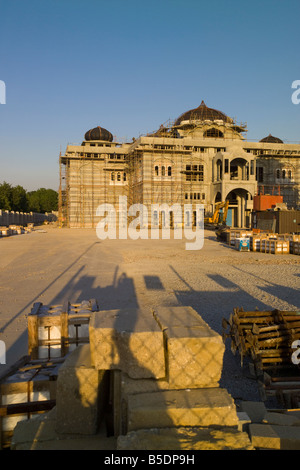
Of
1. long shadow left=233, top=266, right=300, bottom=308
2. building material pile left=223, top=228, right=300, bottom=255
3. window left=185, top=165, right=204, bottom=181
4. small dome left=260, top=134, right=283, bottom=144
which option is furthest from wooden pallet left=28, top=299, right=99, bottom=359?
small dome left=260, top=134, right=283, bottom=144

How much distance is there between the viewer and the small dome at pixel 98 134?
53.7m

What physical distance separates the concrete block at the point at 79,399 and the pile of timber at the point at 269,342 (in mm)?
3268

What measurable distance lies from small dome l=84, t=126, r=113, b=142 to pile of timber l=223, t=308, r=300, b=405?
168 feet

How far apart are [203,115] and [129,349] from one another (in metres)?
57.3

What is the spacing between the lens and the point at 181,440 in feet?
8.49

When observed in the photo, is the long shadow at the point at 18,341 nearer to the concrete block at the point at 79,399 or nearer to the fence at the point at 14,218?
the concrete block at the point at 79,399

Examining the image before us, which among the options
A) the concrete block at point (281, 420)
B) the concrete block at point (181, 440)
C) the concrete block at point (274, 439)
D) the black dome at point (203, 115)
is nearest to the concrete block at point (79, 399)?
the concrete block at point (181, 440)

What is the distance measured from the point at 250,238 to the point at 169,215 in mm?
23032

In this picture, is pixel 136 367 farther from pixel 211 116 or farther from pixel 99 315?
pixel 211 116

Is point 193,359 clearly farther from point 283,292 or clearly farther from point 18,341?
point 283,292

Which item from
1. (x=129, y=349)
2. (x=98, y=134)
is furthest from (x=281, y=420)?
(x=98, y=134)

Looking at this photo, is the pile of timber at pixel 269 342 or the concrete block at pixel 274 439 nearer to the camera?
the concrete block at pixel 274 439

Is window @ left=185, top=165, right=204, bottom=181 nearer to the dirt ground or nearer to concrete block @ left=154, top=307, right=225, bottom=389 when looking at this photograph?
the dirt ground
